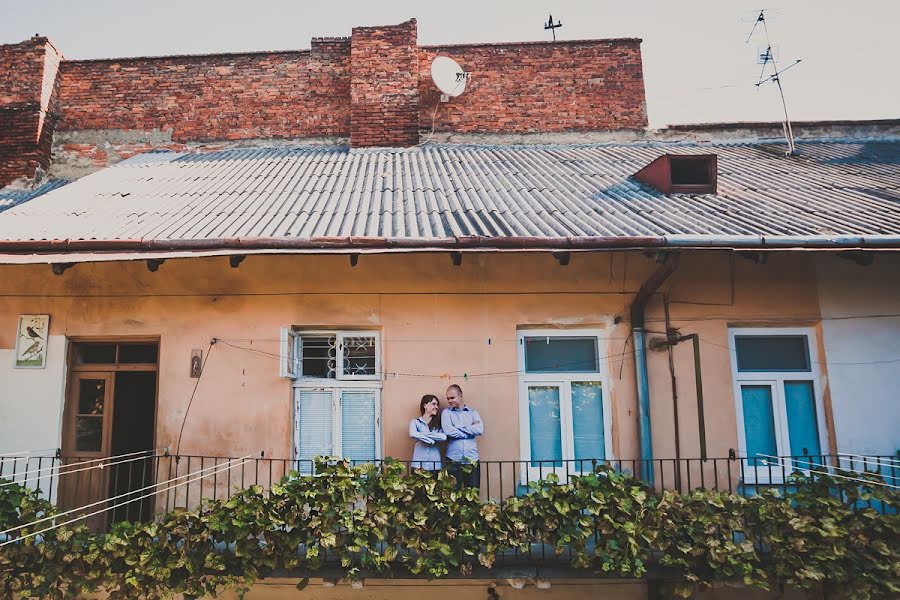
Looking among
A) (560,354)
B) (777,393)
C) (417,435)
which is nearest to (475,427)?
(417,435)

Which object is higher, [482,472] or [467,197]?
[467,197]

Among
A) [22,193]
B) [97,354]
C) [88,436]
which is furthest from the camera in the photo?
[22,193]

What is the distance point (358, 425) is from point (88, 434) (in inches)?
128

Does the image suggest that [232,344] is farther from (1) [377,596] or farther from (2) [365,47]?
(2) [365,47]

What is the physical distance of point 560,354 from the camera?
6.91 m

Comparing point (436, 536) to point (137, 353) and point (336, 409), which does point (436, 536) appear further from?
point (137, 353)

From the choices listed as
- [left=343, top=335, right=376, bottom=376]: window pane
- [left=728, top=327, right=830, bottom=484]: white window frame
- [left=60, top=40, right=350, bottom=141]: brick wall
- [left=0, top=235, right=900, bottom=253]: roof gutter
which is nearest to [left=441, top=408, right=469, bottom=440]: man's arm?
[left=343, top=335, right=376, bottom=376]: window pane

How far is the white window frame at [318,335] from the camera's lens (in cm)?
670

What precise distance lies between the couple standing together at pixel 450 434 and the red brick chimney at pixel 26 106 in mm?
8834

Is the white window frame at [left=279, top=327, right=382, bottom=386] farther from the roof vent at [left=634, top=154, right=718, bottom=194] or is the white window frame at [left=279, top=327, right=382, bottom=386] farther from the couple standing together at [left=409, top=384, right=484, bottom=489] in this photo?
the roof vent at [left=634, top=154, right=718, bottom=194]

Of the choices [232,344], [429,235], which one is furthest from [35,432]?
[429,235]

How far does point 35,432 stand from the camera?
6.70m

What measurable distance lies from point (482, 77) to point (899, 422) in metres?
8.73

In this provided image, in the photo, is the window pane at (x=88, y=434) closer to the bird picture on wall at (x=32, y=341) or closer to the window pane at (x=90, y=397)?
the window pane at (x=90, y=397)
